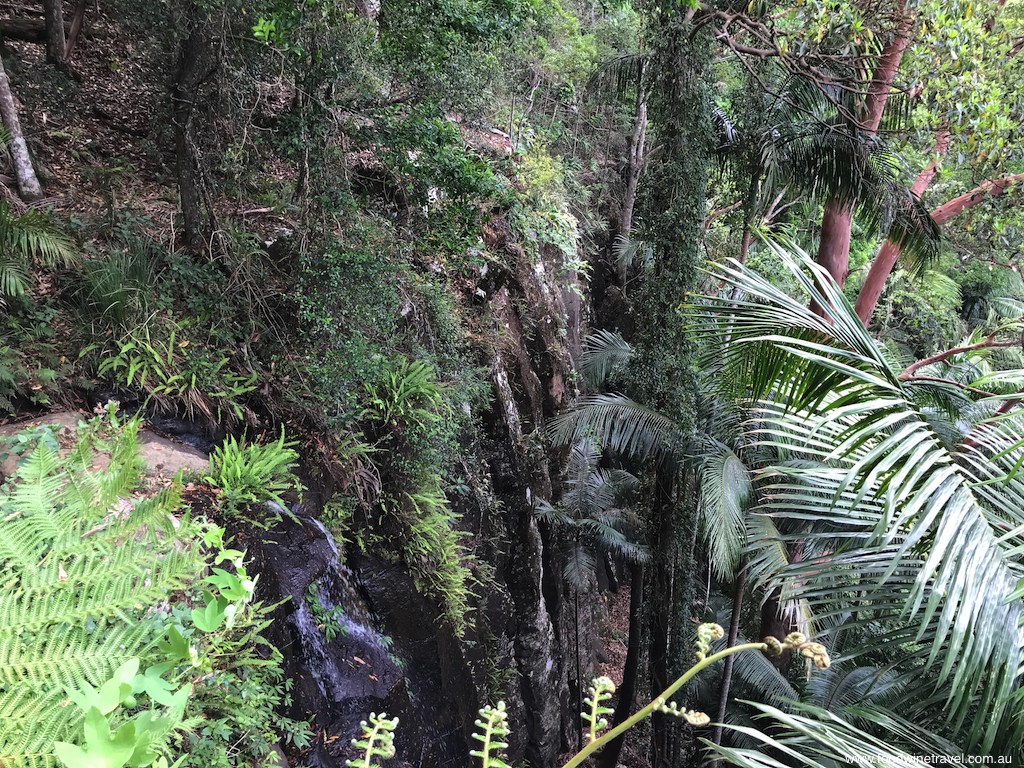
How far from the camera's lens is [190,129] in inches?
173

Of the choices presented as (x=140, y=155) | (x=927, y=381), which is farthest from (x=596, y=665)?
(x=140, y=155)

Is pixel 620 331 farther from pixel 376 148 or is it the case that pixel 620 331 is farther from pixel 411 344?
pixel 376 148

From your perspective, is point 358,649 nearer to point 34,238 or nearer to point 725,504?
point 725,504

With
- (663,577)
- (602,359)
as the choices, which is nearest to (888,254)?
(602,359)

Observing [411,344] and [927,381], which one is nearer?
[927,381]

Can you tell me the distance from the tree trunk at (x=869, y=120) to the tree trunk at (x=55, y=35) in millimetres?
7832

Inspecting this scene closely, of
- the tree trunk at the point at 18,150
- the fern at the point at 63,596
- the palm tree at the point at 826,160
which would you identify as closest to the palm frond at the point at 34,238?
the tree trunk at the point at 18,150

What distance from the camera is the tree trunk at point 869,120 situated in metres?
5.32

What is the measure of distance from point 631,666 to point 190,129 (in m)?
7.74

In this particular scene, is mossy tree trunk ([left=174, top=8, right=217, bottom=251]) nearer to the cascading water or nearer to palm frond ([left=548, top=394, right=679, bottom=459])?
the cascading water

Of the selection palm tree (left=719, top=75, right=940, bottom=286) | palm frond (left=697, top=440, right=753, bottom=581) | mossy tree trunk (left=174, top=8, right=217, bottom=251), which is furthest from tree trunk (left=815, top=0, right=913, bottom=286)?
mossy tree trunk (left=174, top=8, right=217, bottom=251)

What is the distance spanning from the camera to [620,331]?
12859 millimetres

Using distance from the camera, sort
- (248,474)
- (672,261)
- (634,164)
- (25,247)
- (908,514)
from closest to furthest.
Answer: (908,514) → (248,474) → (25,247) → (672,261) → (634,164)

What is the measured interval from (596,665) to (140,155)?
34.0ft
